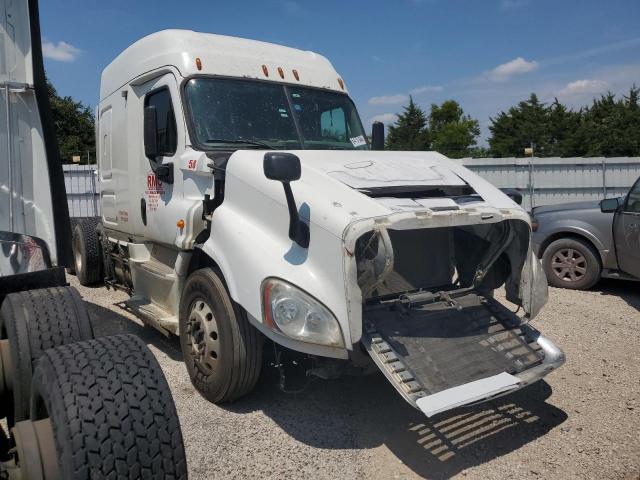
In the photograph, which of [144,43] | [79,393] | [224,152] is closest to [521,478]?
[79,393]

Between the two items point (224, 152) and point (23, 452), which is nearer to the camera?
point (23, 452)

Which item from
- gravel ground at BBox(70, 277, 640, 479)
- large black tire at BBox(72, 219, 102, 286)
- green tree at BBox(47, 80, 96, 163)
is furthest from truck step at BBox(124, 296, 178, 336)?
green tree at BBox(47, 80, 96, 163)

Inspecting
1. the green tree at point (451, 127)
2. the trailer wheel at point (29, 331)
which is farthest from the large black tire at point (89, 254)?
the green tree at point (451, 127)

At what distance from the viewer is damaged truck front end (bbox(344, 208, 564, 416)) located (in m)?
3.01

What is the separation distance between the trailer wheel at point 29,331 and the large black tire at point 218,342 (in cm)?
96

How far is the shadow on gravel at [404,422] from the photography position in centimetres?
326

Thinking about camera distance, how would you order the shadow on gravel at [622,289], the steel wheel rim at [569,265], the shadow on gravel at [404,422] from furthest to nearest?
the steel wheel rim at [569,265], the shadow on gravel at [622,289], the shadow on gravel at [404,422]

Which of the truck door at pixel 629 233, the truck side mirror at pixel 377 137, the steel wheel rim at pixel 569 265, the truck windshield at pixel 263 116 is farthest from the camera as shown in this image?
the steel wheel rim at pixel 569 265

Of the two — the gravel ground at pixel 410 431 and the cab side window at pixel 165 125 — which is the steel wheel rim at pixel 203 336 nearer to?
the gravel ground at pixel 410 431

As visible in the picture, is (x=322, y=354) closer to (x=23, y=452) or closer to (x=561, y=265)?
(x=23, y=452)

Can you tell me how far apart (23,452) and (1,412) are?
1184mm

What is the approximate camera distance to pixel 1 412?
8.99ft

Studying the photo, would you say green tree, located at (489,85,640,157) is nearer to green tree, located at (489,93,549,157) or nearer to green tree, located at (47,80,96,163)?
green tree, located at (489,93,549,157)

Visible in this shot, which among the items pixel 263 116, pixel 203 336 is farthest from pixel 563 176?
pixel 203 336
